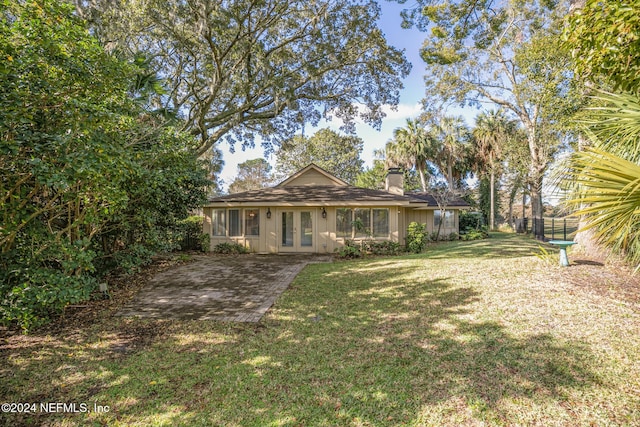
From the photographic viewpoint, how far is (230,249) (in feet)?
47.2

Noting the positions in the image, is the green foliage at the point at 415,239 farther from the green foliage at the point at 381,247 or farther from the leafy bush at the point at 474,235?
the leafy bush at the point at 474,235

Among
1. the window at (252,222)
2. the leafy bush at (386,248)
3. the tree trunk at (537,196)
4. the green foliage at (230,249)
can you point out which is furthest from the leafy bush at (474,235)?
the green foliage at (230,249)

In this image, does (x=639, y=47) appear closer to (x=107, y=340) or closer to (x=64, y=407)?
(x=64, y=407)

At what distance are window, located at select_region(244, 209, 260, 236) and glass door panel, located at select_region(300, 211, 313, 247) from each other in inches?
84.9

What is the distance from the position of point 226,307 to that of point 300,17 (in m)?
12.1

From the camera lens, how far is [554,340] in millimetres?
4066

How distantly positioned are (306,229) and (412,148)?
19182mm

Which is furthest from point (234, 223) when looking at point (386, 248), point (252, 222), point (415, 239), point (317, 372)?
point (317, 372)

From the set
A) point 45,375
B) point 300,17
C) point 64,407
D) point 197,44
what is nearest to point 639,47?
point 64,407

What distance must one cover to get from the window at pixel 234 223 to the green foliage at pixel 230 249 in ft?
1.90

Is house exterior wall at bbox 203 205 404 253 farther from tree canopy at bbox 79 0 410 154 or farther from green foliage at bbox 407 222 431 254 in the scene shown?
tree canopy at bbox 79 0 410 154

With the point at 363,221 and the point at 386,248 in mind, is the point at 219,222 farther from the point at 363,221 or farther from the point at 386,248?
the point at 386,248

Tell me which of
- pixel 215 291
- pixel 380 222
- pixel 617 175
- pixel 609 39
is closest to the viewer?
pixel 617 175

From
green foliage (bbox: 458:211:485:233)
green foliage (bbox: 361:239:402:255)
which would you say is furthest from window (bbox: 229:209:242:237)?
green foliage (bbox: 458:211:485:233)
